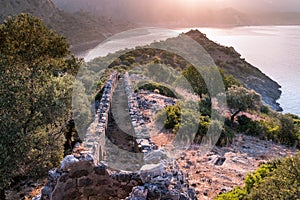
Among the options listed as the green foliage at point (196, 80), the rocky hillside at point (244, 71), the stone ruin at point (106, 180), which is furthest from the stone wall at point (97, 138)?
the rocky hillside at point (244, 71)

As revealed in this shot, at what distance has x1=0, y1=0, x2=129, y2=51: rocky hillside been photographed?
58406mm

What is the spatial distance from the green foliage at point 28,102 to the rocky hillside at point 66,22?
45.1 meters

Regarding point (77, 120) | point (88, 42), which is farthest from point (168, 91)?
point (88, 42)

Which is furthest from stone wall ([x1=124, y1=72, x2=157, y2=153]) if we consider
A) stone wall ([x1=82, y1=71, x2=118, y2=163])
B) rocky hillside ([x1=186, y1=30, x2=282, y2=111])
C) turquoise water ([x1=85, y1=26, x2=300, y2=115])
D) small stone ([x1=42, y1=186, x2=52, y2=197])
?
rocky hillside ([x1=186, y1=30, x2=282, y2=111])

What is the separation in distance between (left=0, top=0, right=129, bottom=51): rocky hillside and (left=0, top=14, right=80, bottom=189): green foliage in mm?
45109

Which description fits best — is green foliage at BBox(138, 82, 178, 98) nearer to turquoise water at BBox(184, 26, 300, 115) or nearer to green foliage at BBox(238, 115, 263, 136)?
green foliage at BBox(238, 115, 263, 136)

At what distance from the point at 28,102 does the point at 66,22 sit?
6901 cm

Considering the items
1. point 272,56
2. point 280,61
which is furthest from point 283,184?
point 272,56

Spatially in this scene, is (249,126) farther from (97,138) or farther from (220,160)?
(97,138)

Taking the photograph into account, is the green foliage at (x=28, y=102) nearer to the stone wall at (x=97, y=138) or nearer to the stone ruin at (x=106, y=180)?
the stone wall at (x=97, y=138)

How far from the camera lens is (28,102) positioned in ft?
31.2

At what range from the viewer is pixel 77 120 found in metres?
12.7

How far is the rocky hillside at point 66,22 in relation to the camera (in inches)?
2299

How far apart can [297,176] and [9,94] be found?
802 cm
